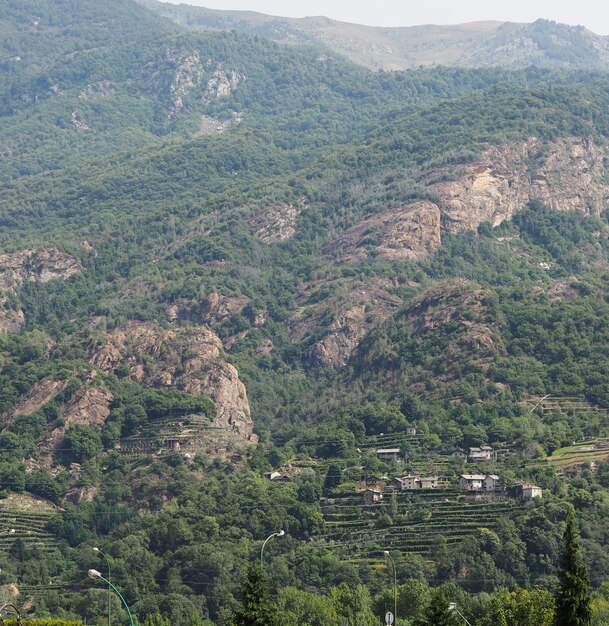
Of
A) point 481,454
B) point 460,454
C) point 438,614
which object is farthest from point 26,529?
point 438,614

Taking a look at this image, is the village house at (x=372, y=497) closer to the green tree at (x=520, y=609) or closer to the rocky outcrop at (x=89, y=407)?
the rocky outcrop at (x=89, y=407)

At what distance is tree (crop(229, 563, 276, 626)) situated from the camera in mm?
79875

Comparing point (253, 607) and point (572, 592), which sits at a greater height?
point (572, 592)

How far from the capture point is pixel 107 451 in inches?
6718

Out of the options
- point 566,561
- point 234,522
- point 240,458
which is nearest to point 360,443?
point 240,458

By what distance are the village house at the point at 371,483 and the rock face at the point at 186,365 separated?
24.6 m

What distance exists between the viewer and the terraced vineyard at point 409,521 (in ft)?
451

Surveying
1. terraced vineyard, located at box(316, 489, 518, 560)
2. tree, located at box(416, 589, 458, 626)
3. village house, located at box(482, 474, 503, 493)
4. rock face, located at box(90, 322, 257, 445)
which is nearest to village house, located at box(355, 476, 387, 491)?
terraced vineyard, located at box(316, 489, 518, 560)

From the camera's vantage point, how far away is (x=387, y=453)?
16400 centimetres

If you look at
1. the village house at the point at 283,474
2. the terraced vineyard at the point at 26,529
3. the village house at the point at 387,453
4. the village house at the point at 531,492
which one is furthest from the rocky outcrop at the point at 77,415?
the village house at the point at 531,492

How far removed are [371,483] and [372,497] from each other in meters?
4.56

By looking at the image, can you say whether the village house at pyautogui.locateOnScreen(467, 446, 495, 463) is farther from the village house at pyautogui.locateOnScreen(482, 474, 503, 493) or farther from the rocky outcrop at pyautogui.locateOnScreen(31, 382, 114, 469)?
the rocky outcrop at pyautogui.locateOnScreen(31, 382, 114, 469)

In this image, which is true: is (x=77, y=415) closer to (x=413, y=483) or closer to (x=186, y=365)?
(x=186, y=365)

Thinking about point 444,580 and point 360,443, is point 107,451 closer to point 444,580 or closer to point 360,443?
point 360,443
